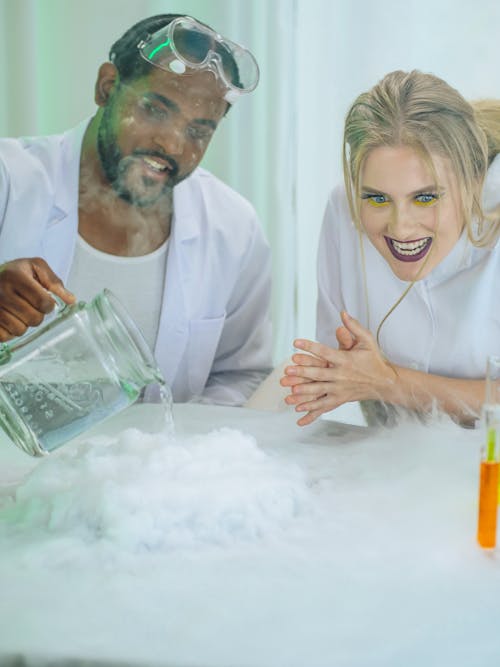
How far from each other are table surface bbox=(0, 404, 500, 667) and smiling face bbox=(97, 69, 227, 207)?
67 cm

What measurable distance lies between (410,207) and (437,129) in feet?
0.39

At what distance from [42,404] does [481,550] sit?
0.51m

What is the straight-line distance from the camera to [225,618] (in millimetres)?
713

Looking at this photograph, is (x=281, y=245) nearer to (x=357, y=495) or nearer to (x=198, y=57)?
(x=198, y=57)

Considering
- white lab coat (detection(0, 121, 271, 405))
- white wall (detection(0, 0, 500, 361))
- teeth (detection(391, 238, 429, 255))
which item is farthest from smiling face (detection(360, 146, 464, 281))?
white lab coat (detection(0, 121, 271, 405))

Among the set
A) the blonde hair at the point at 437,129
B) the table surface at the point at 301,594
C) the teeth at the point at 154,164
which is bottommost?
the table surface at the point at 301,594

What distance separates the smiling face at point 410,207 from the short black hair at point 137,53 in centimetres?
29

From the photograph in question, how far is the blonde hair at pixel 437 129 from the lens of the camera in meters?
1.25

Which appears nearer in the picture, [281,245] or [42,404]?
[42,404]

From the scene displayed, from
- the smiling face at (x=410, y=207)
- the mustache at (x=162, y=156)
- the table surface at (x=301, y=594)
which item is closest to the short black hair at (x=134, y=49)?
the mustache at (x=162, y=156)

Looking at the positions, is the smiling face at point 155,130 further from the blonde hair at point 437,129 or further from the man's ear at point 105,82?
the blonde hair at point 437,129

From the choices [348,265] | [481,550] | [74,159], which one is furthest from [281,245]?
[481,550]

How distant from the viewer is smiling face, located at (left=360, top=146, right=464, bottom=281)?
1.26 m

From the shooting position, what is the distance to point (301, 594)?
2.48ft
